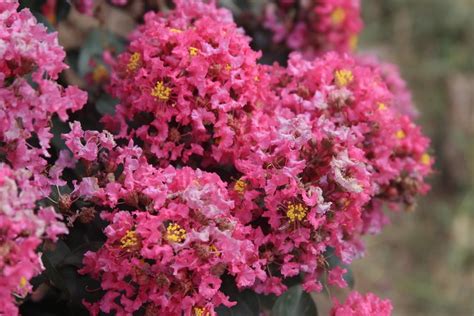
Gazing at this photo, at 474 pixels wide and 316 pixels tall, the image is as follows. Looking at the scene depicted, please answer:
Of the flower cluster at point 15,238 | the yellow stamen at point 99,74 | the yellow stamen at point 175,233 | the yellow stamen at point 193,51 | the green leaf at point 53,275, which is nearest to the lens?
the flower cluster at point 15,238

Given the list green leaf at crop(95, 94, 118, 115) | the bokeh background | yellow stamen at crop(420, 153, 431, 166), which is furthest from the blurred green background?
green leaf at crop(95, 94, 118, 115)

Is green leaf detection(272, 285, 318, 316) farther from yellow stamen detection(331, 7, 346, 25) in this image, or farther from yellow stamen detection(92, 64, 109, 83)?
yellow stamen detection(331, 7, 346, 25)

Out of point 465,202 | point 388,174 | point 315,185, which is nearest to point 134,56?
point 315,185

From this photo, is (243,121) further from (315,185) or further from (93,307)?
(93,307)

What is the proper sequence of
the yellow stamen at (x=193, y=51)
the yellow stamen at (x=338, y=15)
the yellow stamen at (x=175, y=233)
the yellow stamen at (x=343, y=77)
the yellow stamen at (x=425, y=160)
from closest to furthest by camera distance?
the yellow stamen at (x=175, y=233)
the yellow stamen at (x=193, y=51)
the yellow stamen at (x=343, y=77)
the yellow stamen at (x=425, y=160)
the yellow stamen at (x=338, y=15)

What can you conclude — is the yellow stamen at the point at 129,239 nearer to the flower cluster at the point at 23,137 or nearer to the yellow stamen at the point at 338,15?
the flower cluster at the point at 23,137

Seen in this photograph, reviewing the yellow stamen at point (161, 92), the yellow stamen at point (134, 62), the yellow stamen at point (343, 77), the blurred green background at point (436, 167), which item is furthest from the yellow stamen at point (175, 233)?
the blurred green background at point (436, 167)

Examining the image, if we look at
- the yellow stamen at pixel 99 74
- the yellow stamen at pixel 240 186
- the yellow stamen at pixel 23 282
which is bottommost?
the yellow stamen at pixel 23 282
